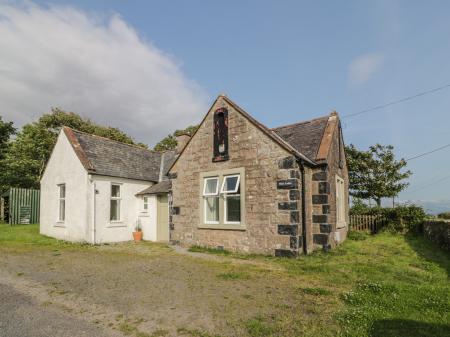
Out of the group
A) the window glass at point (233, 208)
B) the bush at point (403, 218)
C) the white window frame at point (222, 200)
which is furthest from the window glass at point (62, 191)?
the bush at point (403, 218)

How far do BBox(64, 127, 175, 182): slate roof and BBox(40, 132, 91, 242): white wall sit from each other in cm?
49

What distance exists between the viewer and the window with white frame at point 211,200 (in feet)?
42.7

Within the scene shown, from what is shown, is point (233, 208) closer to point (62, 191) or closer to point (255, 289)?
point (255, 289)

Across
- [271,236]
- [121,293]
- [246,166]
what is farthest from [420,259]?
[121,293]

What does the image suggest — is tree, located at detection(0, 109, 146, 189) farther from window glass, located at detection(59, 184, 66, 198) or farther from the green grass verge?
the green grass verge

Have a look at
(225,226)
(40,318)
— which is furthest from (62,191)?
(40,318)

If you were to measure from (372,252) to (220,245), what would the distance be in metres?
6.20

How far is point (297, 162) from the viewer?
10938 mm

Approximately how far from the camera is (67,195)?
16.1 metres

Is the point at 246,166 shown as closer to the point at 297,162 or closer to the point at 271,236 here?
the point at 297,162

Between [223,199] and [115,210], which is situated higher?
[223,199]

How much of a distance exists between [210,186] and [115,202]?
252 inches

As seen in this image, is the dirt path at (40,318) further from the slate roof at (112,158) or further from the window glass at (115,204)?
the window glass at (115,204)

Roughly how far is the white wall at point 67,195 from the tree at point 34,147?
16.5 meters
